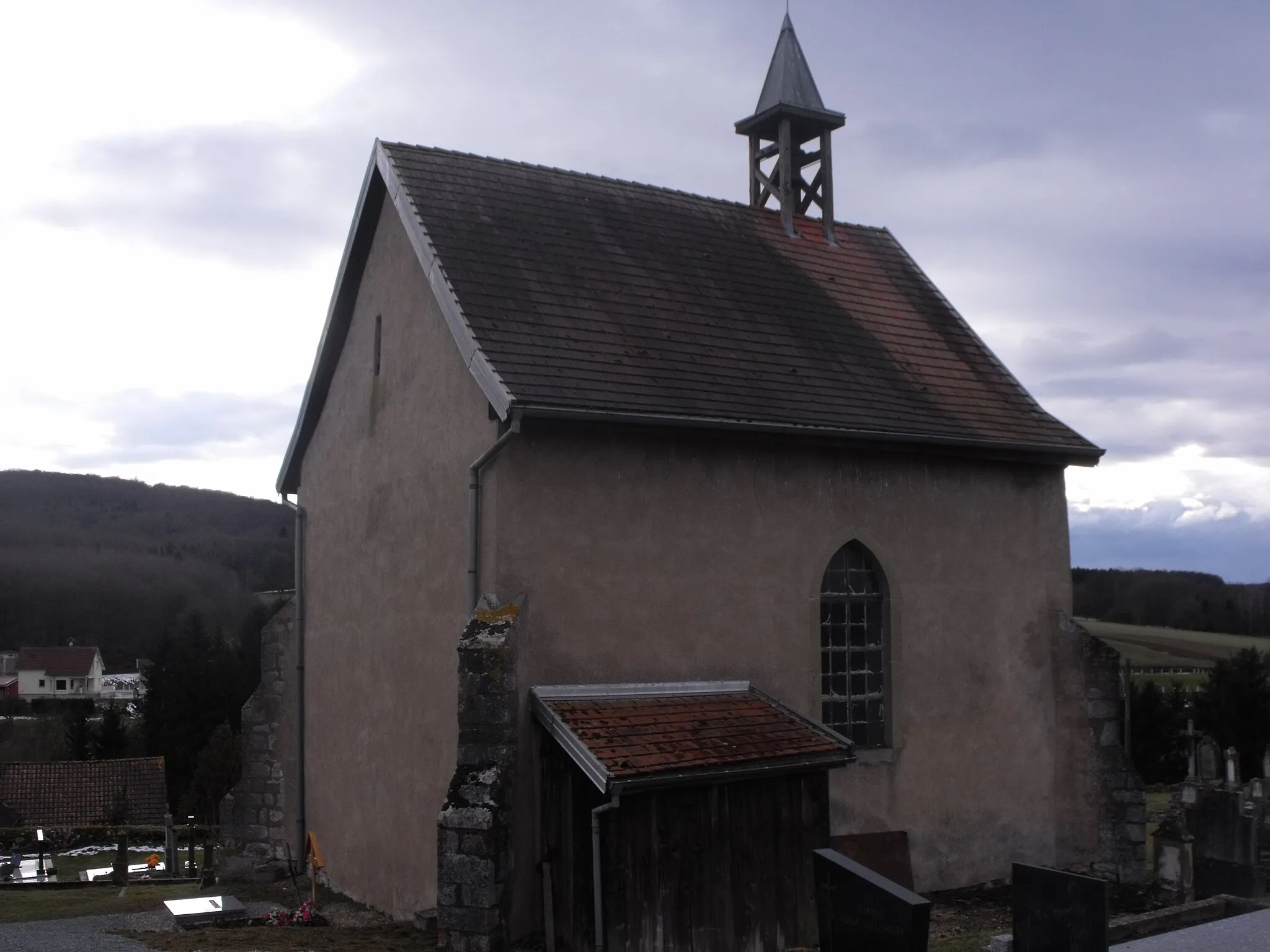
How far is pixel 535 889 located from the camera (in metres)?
11.8

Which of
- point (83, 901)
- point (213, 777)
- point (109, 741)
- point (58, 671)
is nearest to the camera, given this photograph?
point (83, 901)

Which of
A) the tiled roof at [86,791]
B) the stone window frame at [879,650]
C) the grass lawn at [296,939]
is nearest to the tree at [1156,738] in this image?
the stone window frame at [879,650]

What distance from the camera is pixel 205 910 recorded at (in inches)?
551

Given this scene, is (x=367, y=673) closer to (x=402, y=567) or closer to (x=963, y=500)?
(x=402, y=567)

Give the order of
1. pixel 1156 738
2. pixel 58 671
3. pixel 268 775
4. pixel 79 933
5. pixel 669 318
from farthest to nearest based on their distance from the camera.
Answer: pixel 58 671 < pixel 1156 738 < pixel 268 775 < pixel 669 318 < pixel 79 933

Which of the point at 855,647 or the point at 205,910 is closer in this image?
the point at 205,910

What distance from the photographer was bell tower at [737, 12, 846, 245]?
62.5ft

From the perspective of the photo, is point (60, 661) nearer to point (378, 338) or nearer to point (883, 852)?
point (378, 338)

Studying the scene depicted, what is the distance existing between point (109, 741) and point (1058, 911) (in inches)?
1942

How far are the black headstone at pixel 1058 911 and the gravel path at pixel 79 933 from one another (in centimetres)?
839

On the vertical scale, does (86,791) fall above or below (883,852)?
below

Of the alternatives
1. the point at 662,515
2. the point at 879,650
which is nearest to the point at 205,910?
the point at 662,515

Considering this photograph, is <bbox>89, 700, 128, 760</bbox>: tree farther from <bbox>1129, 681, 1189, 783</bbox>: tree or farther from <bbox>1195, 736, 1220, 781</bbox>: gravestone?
<bbox>1195, 736, 1220, 781</bbox>: gravestone

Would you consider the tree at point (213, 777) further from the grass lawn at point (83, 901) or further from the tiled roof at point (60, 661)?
the tiled roof at point (60, 661)
